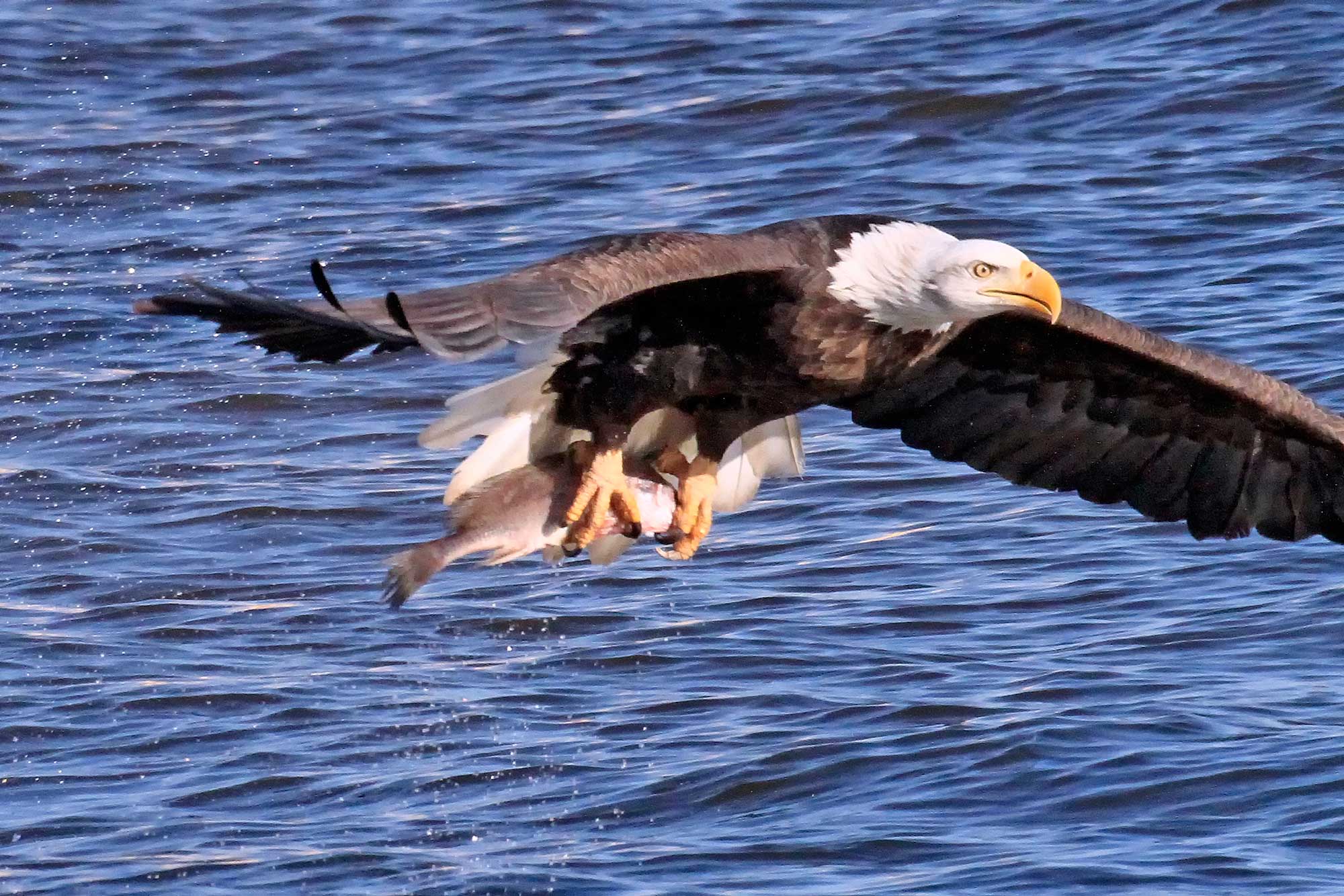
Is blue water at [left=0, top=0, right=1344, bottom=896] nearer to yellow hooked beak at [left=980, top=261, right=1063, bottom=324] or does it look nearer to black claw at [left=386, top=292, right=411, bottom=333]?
yellow hooked beak at [left=980, top=261, right=1063, bottom=324]

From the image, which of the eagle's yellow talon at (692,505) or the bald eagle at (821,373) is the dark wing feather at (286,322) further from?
the eagle's yellow talon at (692,505)

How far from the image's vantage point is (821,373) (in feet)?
17.4

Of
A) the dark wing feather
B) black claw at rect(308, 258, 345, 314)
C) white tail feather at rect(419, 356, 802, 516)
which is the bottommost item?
white tail feather at rect(419, 356, 802, 516)

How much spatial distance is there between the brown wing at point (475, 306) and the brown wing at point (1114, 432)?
1.27 m

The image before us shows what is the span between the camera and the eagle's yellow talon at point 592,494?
18.2 feet

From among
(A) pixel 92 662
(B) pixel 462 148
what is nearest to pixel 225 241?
(B) pixel 462 148

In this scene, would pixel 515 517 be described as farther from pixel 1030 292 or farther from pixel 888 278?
pixel 1030 292

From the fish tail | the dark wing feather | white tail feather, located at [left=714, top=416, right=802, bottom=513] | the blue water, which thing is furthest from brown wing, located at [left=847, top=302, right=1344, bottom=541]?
the dark wing feather

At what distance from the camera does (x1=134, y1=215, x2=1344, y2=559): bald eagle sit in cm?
446

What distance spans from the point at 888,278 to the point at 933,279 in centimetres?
11

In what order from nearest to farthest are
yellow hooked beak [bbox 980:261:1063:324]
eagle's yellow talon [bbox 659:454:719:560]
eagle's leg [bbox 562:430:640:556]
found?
yellow hooked beak [bbox 980:261:1063:324], eagle's leg [bbox 562:430:640:556], eagle's yellow talon [bbox 659:454:719:560]

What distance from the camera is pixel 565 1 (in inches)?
541

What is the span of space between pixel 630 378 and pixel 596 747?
1307 mm

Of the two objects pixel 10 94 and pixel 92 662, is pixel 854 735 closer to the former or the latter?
pixel 92 662
